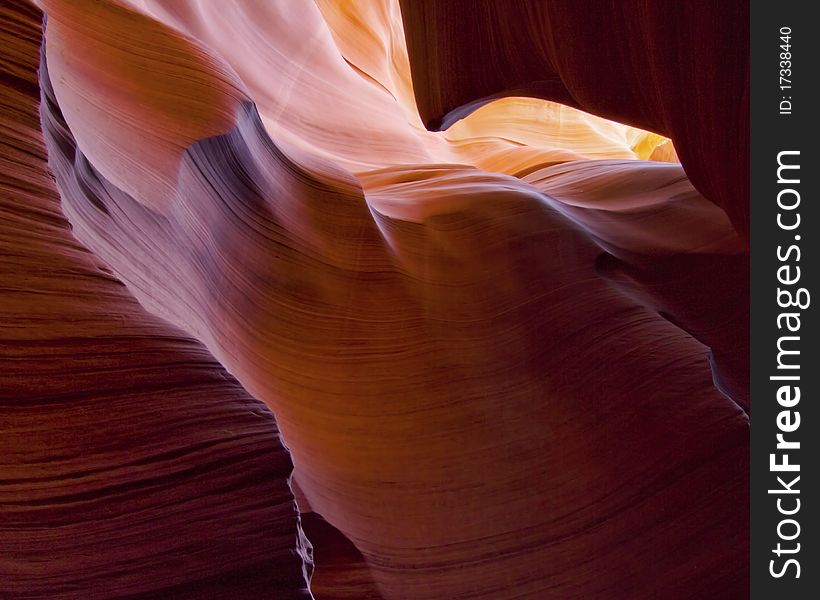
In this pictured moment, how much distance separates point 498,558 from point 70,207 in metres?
0.89

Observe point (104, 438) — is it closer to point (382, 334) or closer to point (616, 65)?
point (382, 334)

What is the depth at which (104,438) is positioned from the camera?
2.73 feet

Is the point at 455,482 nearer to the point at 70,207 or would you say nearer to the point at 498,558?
the point at 498,558

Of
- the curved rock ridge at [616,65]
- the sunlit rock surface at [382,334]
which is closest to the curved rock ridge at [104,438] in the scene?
the sunlit rock surface at [382,334]

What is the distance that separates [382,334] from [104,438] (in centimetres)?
72
